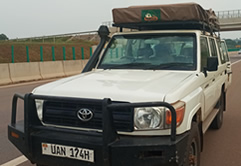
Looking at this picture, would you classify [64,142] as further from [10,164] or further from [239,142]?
[239,142]

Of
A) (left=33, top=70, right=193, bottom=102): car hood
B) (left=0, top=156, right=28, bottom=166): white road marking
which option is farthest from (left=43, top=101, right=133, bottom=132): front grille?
(left=0, top=156, right=28, bottom=166): white road marking

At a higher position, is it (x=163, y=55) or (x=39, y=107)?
(x=163, y=55)

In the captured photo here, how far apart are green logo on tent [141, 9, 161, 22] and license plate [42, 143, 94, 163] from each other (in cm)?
299

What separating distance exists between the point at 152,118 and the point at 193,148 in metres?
0.74

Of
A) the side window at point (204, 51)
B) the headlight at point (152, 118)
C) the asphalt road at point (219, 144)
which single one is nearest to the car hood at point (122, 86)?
the headlight at point (152, 118)

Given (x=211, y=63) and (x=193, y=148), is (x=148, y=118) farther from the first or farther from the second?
(x=211, y=63)

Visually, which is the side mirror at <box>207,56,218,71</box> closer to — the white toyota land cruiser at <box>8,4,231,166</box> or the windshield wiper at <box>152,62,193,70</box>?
the white toyota land cruiser at <box>8,4,231,166</box>

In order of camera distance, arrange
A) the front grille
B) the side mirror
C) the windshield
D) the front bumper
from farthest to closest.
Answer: the windshield, the side mirror, the front grille, the front bumper

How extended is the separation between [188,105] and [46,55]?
28.4 metres

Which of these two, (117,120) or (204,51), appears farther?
(204,51)

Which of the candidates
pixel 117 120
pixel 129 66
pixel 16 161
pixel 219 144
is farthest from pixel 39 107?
pixel 219 144

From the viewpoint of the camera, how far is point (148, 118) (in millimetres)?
3033

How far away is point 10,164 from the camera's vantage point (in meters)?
4.36

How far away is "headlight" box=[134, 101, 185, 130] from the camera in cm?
300
